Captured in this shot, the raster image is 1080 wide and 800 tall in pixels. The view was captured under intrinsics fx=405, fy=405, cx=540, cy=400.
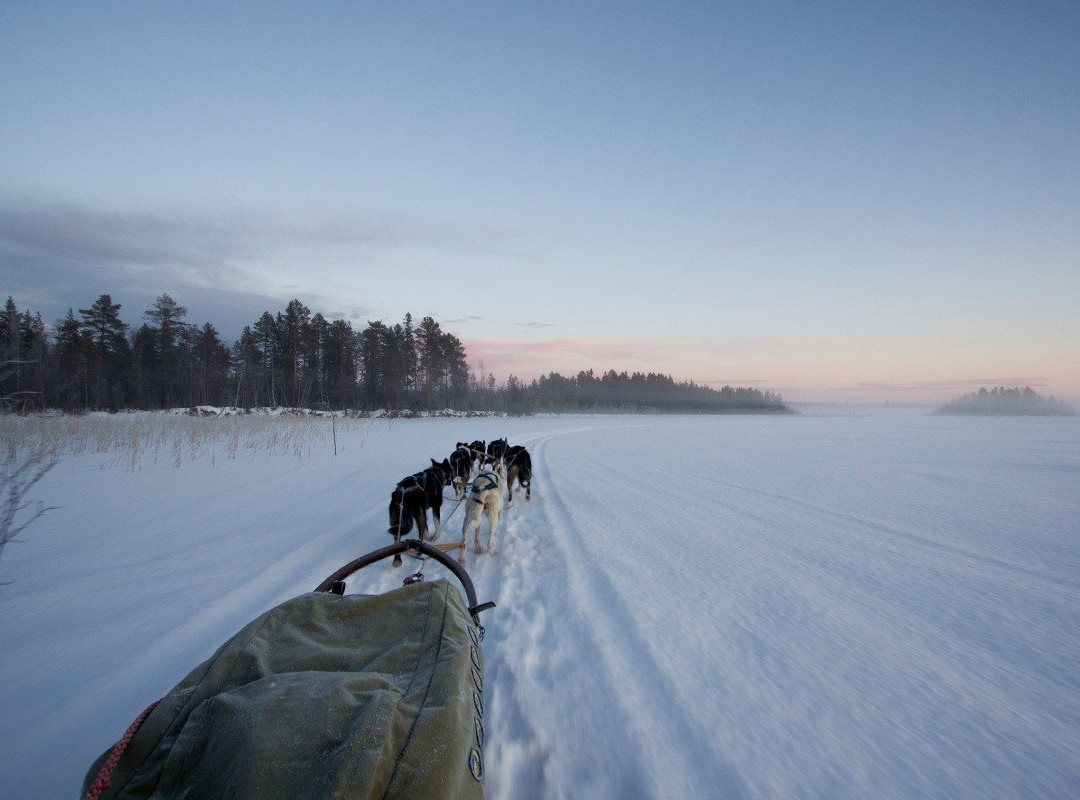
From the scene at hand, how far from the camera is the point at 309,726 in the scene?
1.16 meters

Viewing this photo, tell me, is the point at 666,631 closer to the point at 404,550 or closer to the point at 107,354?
the point at 404,550

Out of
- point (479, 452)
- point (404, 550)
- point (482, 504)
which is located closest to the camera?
point (404, 550)

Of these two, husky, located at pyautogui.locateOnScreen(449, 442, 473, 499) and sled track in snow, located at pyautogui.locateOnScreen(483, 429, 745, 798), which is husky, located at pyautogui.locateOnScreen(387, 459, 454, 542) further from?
A: husky, located at pyautogui.locateOnScreen(449, 442, 473, 499)

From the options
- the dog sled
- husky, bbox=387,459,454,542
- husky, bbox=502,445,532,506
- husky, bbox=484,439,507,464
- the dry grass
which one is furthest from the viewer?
the dry grass

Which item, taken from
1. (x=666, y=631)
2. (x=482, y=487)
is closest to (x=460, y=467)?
(x=482, y=487)

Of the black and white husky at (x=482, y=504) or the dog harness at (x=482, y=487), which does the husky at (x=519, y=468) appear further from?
the dog harness at (x=482, y=487)

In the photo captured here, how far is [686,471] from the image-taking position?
10.5 m

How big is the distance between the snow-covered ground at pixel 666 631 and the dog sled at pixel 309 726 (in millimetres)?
774

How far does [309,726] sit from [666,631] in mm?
2576

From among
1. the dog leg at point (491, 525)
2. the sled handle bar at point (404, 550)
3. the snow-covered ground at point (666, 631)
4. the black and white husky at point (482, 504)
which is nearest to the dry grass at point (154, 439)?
the snow-covered ground at point (666, 631)

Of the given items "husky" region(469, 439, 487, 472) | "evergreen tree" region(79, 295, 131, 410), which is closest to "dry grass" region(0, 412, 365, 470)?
"husky" region(469, 439, 487, 472)

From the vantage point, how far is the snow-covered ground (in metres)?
1.91

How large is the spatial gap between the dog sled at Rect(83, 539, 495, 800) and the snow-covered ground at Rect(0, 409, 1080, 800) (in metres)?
0.77

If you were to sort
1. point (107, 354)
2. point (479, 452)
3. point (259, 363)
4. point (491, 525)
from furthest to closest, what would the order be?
point (259, 363)
point (107, 354)
point (479, 452)
point (491, 525)
